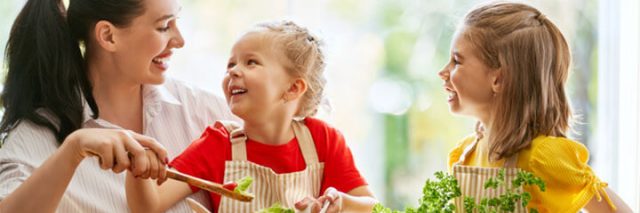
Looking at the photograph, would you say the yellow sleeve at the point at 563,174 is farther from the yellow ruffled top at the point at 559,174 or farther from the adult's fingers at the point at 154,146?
the adult's fingers at the point at 154,146

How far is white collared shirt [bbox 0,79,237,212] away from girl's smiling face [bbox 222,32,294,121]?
221 millimetres

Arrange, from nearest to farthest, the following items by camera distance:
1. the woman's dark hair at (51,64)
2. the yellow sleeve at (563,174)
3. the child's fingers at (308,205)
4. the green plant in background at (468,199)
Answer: the green plant in background at (468,199), the child's fingers at (308,205), the yellow sleeve at (563,174), the woman's dark hair at (51,64)

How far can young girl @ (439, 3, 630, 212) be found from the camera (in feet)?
6.35

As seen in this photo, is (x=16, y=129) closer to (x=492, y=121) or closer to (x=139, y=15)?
(x=139, y=15)

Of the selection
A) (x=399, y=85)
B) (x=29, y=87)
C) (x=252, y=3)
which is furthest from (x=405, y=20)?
(x=29, y=87)

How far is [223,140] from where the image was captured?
2008 mm

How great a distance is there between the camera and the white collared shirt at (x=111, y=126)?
1.94 m

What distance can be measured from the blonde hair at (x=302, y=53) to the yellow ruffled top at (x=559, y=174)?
485mm

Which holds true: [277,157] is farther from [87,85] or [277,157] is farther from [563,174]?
[563,174]

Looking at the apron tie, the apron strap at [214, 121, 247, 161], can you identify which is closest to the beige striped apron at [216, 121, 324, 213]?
the apron strap at [214, 121, 247, 161]

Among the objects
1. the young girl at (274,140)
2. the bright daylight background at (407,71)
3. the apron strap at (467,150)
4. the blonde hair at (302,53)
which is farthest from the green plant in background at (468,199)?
the bright daylight background at (407,71)

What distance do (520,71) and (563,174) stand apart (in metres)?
0.24

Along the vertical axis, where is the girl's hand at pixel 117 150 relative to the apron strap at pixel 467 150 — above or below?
above

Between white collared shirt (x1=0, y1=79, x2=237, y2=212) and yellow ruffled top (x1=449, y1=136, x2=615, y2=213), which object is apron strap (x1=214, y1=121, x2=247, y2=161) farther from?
yellow ruffled top (x1=449, y1=136, x2=615, y2=213)
